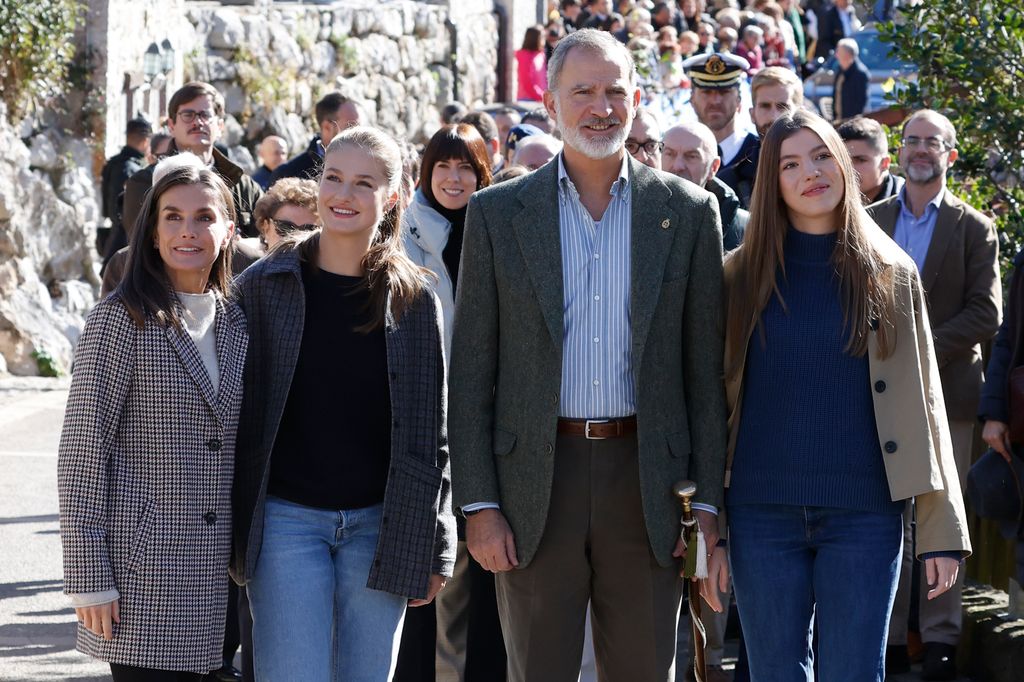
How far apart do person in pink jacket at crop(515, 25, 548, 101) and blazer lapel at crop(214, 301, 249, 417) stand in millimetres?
14126

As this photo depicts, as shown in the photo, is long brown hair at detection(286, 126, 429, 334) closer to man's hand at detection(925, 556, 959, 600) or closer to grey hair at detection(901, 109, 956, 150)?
man's hand at detection(925, 556, 959, 600)

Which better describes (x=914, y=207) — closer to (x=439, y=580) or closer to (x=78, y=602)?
(x=439, y=580)

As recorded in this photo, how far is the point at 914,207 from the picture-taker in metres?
6.22

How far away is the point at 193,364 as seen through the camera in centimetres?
381

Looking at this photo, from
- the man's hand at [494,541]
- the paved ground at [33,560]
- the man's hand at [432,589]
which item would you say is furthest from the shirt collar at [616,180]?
the paved ground at [33,560]

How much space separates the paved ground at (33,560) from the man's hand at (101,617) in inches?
68.5

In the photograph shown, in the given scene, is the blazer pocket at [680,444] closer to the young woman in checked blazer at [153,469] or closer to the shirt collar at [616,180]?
the shirt collar at [616,180]

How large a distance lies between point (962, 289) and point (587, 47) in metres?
2.82

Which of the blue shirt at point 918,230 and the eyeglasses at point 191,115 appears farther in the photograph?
the eyeglasses at point 191,115

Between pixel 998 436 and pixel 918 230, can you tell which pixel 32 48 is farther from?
pixel 998 436

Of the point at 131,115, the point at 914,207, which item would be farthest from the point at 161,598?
the point at 131,115

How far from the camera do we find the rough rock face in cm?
1264

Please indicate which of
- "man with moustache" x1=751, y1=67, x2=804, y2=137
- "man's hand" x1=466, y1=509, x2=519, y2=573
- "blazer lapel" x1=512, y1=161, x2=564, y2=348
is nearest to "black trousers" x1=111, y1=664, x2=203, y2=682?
"man's hand" x1=466, y1=509, x2=519, y2=573

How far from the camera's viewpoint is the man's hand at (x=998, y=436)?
502 cm
